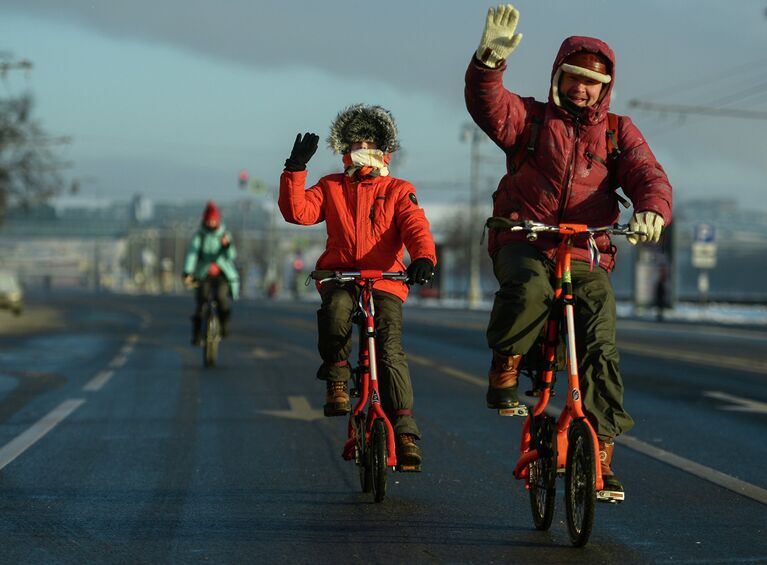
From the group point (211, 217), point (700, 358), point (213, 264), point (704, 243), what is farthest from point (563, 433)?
point (704, 243)

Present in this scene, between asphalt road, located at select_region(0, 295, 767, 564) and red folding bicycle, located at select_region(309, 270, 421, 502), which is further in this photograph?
red folding bicycle, located at select_region(309, 270, 421, 502)

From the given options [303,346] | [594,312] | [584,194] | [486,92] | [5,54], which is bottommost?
[303,346]

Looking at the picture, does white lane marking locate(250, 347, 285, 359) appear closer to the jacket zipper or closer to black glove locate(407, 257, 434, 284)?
black glove locate(407, 257, 434, 284)

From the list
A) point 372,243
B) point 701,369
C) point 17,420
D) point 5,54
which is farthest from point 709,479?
point 5,54

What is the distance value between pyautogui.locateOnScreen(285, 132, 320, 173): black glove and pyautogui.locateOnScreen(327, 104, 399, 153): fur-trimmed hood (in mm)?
449

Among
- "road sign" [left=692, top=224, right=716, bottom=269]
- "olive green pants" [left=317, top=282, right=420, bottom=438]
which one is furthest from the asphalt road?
"road sign" [left=692, top=224, right=716, bottom=269]

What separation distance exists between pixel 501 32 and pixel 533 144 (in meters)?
0.52

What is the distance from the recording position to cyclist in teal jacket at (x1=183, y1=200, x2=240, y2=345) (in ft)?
51.8

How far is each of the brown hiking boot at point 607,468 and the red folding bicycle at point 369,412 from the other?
124 cm

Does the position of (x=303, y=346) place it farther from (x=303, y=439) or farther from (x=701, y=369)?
(x=303, y=439)

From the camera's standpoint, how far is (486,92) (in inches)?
206

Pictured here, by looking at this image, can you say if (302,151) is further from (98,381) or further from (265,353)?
(265,353)

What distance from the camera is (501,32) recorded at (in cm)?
505

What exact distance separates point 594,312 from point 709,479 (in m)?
2.34
